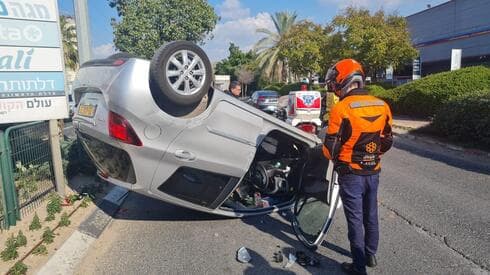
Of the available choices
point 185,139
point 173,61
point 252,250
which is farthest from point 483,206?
point 173,61

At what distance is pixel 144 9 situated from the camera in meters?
21.6

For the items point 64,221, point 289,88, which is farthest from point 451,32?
point 64,221

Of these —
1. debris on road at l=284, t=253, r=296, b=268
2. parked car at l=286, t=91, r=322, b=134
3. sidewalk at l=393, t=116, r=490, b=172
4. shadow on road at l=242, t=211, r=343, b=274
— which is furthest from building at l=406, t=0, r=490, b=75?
debris on road at l=284, t=253, r=296, b=268

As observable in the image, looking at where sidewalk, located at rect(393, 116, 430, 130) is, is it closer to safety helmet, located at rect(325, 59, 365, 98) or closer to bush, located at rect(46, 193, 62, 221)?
safety helmet, located at rect(325, 59, 365, 98)

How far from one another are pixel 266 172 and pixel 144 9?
19.5 metres

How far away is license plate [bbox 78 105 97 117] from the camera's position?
3.75m

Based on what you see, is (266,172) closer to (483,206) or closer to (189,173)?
(189,173)

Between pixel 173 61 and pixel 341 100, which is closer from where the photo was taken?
pixel 341 100

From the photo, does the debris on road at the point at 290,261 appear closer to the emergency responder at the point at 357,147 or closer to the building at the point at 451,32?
the emergency responder at the point at 357,147

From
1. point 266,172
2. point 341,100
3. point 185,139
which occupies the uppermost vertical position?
point 341,100

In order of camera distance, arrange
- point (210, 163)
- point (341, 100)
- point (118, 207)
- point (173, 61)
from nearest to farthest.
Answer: point (341, 100), point (173, 61), point (210, 163), point (118, 207)

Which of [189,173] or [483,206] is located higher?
[189,173]

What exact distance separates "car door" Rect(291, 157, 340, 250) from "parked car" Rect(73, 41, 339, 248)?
0.01m

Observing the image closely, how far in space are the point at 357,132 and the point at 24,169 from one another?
4.23 meters
